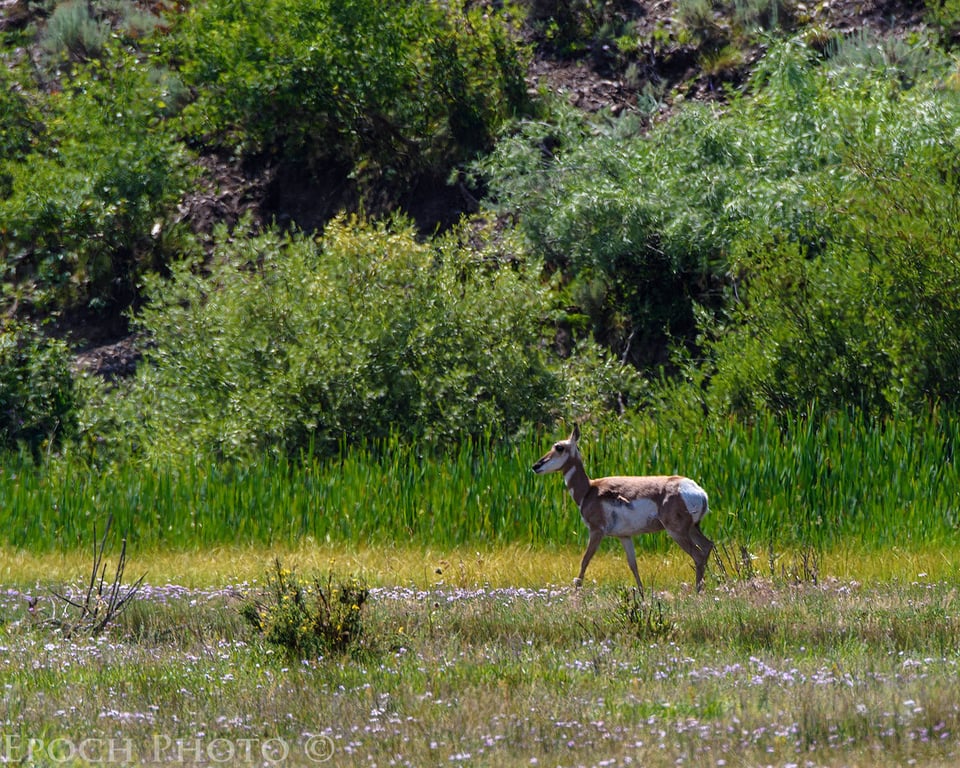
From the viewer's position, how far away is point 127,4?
111 feet

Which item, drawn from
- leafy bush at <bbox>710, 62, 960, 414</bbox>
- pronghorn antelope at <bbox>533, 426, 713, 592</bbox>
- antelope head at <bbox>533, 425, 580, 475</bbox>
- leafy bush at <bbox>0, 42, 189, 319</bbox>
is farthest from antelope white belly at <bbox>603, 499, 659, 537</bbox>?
leafy bush at <bbox>0, 42, 189, 319</bbox>

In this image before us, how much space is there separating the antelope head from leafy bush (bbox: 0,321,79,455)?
1217 centimetres

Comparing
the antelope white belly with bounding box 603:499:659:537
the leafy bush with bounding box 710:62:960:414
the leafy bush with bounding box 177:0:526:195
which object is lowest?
the antelope white belly with bounding box 603:499:659:537

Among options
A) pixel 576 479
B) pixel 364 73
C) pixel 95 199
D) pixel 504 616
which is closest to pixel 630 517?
pixel 576 479

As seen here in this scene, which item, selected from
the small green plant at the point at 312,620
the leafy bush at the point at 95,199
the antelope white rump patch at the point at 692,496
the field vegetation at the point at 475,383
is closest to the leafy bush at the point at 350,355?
the field vegetation at the point at 475,383

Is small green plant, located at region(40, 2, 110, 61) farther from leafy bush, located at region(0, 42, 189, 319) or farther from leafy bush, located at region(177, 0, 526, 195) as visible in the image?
leafy bush, located at region(177, 0, 526, 195)

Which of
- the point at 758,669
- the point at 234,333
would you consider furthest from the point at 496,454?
the point at 758,669

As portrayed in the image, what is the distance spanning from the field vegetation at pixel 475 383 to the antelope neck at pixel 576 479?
93cm

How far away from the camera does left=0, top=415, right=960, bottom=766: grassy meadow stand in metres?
7.30

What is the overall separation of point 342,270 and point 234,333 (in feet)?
5.70

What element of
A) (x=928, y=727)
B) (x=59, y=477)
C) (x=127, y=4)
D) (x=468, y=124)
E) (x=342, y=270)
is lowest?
(x=59, y=477)

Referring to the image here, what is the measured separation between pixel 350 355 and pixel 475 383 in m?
1.80

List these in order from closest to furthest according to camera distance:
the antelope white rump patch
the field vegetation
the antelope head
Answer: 1. the field vegetation
2. the antelope white rump patch
3. the antelope head

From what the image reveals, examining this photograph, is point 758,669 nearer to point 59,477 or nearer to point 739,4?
point 59,477
